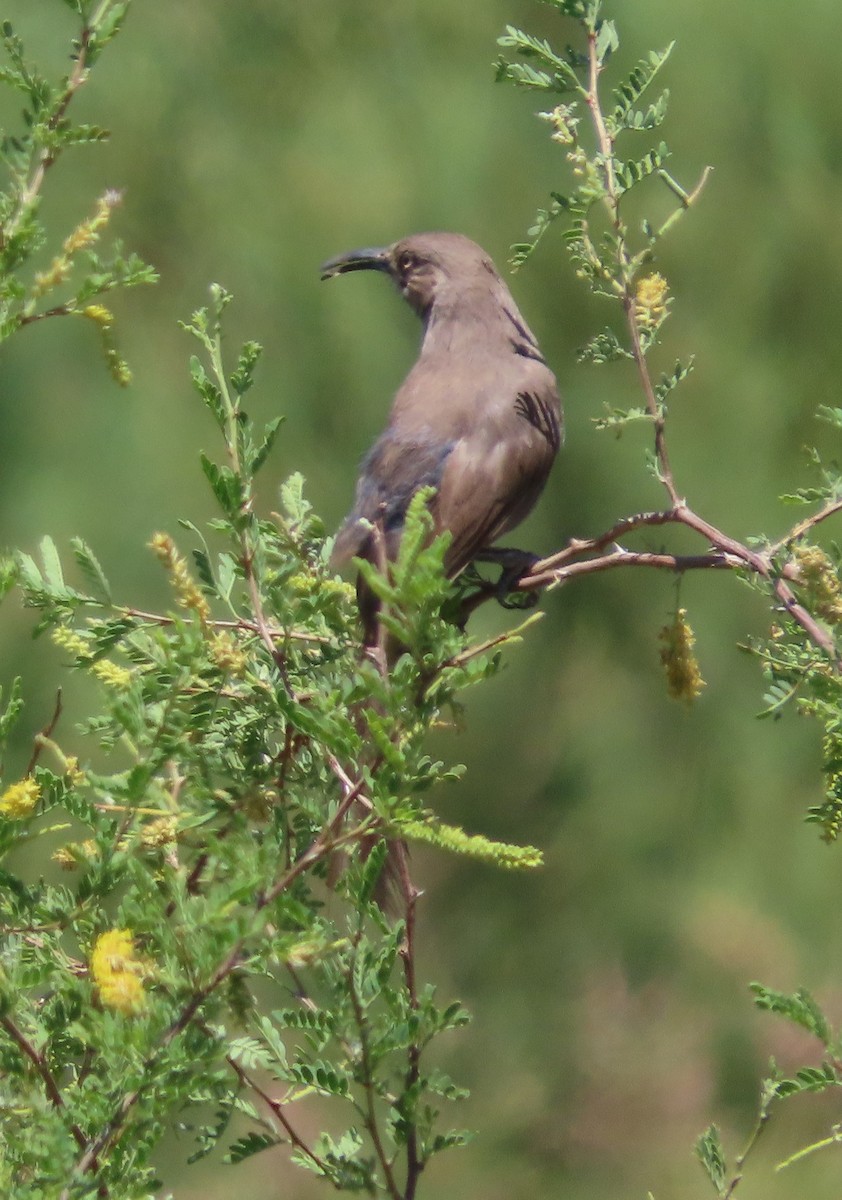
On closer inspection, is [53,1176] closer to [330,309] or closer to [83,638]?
[83,638]

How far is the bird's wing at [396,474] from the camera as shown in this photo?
3.15m

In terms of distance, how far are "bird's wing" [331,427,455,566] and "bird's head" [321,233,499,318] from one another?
0.66 m

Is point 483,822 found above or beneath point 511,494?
beneath

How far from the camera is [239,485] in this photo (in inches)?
51.5

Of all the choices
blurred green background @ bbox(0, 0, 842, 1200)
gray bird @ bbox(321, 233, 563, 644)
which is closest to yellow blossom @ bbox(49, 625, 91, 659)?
gray bird @ bbox(321, 233, 563, 644)

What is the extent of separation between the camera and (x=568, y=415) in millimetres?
5078

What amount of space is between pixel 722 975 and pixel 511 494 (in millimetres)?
2779

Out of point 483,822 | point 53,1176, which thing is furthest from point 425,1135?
point 483,822

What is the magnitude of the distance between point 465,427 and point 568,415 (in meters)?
1.87

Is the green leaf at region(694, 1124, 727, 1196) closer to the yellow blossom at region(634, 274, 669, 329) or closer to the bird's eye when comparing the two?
the yellow blossom at region(634, 274, 669, 329)

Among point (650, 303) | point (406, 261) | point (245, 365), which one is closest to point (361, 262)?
point (406, 261)

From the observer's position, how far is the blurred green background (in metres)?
5.09

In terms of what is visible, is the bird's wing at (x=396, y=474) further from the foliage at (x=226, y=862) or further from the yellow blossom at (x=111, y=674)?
the yellow blossom at (x=111, y=674)

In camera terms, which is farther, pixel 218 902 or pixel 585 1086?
pixel 585 1086
